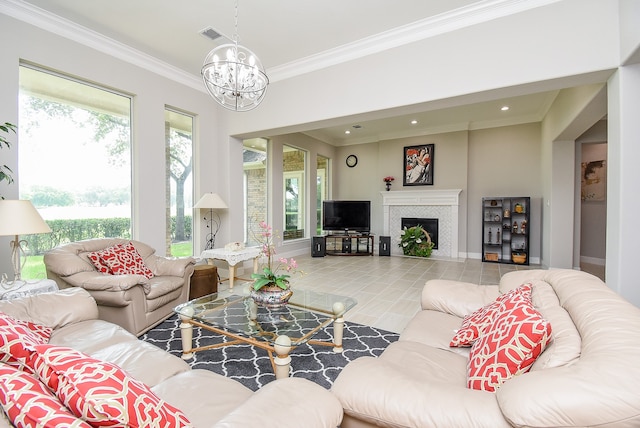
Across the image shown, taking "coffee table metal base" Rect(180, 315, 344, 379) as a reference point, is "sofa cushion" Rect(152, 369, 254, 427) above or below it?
above

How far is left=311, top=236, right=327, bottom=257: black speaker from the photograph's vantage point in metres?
7.23

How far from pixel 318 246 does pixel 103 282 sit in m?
4.97

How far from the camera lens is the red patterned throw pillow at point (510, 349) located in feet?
3.92

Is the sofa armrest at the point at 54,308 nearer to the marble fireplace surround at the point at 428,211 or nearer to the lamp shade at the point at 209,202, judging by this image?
the lamp shade at the point at 209,202

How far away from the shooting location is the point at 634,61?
2.48 m

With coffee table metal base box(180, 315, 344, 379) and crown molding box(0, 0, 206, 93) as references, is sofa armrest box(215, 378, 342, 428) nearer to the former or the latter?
coffee table metal base box(180, 315, 344, 379)

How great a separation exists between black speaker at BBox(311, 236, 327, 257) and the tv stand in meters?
0.19

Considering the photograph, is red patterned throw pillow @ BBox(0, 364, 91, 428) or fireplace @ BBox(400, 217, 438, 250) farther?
fireplace @ BBox(400, 217, 438, 250)

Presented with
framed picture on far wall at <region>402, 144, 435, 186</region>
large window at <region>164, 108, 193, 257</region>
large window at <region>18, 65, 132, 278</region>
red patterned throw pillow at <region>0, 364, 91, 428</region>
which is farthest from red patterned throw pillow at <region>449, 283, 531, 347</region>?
framed picture on far wall at <region>402, 144, 435, 186</region>

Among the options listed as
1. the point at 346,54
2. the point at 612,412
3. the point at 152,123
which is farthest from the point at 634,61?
the point at 152,123

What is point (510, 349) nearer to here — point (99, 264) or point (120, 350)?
point (120, 350)

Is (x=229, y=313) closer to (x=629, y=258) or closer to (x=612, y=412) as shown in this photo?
(x=612, y=412)

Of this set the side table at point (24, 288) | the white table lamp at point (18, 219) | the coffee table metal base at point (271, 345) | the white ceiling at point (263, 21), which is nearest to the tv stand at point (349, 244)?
the white ceiling at point (263, 21)

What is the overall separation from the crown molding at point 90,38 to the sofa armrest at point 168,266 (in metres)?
2.65
